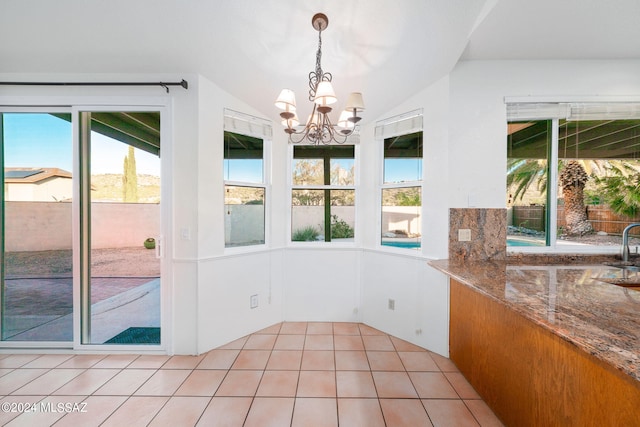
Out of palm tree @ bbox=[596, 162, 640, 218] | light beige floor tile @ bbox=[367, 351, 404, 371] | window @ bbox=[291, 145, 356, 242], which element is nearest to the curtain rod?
window @ bbox=[291, 145, 356, 242]

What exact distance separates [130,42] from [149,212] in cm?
150

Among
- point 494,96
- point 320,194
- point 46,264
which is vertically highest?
point 494,96

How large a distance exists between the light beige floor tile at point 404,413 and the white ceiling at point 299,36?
2.66m

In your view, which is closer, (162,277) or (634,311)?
(634,311)

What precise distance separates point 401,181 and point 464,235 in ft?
2.76

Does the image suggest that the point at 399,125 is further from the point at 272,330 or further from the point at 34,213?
the point at 34,213

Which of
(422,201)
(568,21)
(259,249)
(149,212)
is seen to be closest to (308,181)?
(259,249)

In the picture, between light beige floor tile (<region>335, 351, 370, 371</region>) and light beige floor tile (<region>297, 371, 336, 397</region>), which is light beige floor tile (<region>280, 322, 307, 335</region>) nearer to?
light beige floor tile (<region>335, 351, 370, 371</region>)

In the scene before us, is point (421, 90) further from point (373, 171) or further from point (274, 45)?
point (274, 45)

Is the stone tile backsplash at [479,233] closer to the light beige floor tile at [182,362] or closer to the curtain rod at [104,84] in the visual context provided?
the light beige floor tile at [182,362]

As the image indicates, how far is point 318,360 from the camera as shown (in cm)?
218

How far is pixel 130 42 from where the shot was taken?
1943 mm

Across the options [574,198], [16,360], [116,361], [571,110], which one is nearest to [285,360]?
[116,361]

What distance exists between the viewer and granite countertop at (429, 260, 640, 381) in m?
0.85
